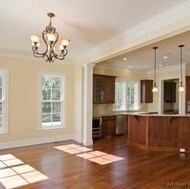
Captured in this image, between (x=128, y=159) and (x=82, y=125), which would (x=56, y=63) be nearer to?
(x=82, y=125)

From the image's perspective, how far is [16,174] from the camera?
3.27 m

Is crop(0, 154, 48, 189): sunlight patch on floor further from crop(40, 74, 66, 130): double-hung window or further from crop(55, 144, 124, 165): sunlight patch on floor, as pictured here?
crop(40, 74, 66, 130): double-hung window

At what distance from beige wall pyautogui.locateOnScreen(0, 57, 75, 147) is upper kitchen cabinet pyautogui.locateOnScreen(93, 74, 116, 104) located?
1.64 meters

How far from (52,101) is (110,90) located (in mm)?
2298

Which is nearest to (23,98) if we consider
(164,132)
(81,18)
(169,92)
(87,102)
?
(87,102)

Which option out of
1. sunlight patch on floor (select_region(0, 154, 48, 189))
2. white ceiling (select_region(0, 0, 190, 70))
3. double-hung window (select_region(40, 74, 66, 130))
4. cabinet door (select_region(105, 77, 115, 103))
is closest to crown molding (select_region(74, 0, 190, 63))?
white ceiling (select_region(0, 0, 190, 70))

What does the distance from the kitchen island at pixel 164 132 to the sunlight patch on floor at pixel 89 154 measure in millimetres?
1215

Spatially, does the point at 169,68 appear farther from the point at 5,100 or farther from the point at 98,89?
the point at 5,100

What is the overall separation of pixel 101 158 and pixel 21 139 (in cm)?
261

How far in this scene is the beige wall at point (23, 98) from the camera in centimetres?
512

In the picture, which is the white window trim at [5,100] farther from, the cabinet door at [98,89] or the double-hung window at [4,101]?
the cabinet door at [98,89]

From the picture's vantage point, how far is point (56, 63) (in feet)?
19.3

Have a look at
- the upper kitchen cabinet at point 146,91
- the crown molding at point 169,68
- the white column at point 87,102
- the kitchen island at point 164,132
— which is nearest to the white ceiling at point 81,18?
the white column at point 87,102

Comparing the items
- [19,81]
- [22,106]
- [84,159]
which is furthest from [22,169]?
[19,81]
